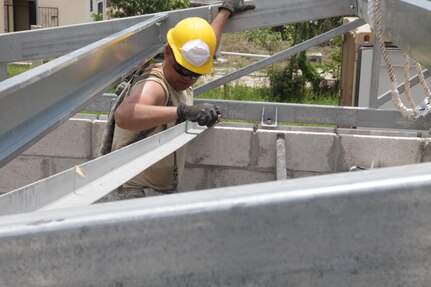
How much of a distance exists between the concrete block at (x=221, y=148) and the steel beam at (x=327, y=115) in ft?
1.46

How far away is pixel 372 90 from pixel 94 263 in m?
4.08

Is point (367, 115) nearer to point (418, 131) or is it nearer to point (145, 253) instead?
point (418, 131)

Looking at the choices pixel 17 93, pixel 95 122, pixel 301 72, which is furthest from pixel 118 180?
pixel 301 72

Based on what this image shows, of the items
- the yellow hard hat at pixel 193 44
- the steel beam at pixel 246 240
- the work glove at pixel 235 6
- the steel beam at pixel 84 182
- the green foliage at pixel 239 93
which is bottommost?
the green foliage at pixel 239 93

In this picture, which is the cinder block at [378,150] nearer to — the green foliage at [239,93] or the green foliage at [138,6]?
the green foliage at [239,93]

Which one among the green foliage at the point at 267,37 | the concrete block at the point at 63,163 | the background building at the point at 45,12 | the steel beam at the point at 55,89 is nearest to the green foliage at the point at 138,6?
the green foliage at the point at 267,37

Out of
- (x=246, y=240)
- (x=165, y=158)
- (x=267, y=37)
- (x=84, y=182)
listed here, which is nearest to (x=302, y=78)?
(x=267, y=37)

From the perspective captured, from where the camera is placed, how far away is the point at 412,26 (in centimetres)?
197

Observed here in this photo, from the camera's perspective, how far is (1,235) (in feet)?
2.62

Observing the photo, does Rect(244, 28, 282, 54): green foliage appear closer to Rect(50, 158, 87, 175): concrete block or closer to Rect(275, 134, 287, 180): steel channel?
Rect(50, 158, 87, 175): concrete block

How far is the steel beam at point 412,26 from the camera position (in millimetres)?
1808

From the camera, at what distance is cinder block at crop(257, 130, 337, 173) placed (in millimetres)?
4238

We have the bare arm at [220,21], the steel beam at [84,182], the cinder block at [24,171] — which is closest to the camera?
the steel beam at [84,182]

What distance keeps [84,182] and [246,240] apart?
1.06 metres
